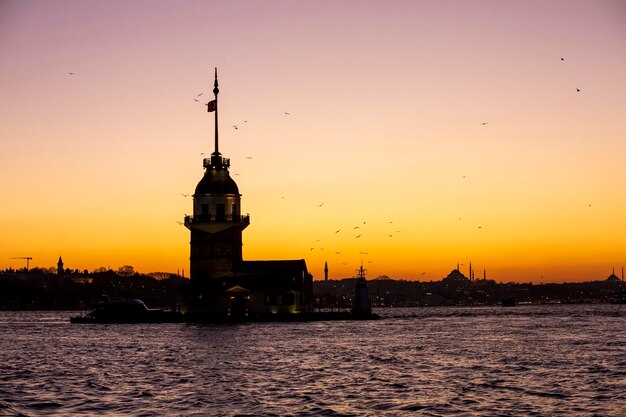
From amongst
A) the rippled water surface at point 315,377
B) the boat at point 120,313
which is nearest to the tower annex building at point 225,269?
the boat at point 120,313

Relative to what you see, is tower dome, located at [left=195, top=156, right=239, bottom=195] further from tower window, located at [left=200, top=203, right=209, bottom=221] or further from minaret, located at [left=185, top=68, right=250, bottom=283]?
tower window, located at [left=200, top=203, right=209, bottom=221]

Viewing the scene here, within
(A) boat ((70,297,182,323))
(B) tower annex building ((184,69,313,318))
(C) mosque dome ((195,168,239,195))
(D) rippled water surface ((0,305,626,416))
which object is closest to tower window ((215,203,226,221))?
(B) tower annex building ((184,69,313,318))

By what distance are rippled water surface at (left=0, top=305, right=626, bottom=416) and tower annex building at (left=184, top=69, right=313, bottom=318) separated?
3214cm

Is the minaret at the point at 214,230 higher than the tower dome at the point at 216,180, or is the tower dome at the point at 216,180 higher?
the tower dome at the point at 216,180

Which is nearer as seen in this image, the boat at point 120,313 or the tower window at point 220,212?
the tower window at point 220,212

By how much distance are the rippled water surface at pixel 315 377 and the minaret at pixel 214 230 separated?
3223cm

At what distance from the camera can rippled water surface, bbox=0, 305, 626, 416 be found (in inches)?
1534

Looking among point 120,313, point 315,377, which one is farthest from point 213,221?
point 315,377

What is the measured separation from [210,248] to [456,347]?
50614mm

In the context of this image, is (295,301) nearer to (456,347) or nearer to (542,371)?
(456,347)

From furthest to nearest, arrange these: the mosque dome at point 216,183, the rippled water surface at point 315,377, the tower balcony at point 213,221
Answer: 1. the mosque dome at point 216,183
2. the tower balcony at point 213,221
3. the rippled water surface at point 315,377

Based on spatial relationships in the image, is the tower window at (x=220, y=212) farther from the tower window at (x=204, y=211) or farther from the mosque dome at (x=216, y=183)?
the mosque dome at (x=216, y=183)

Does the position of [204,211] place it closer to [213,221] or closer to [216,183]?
[213,221]

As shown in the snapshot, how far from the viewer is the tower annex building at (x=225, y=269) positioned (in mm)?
117812
